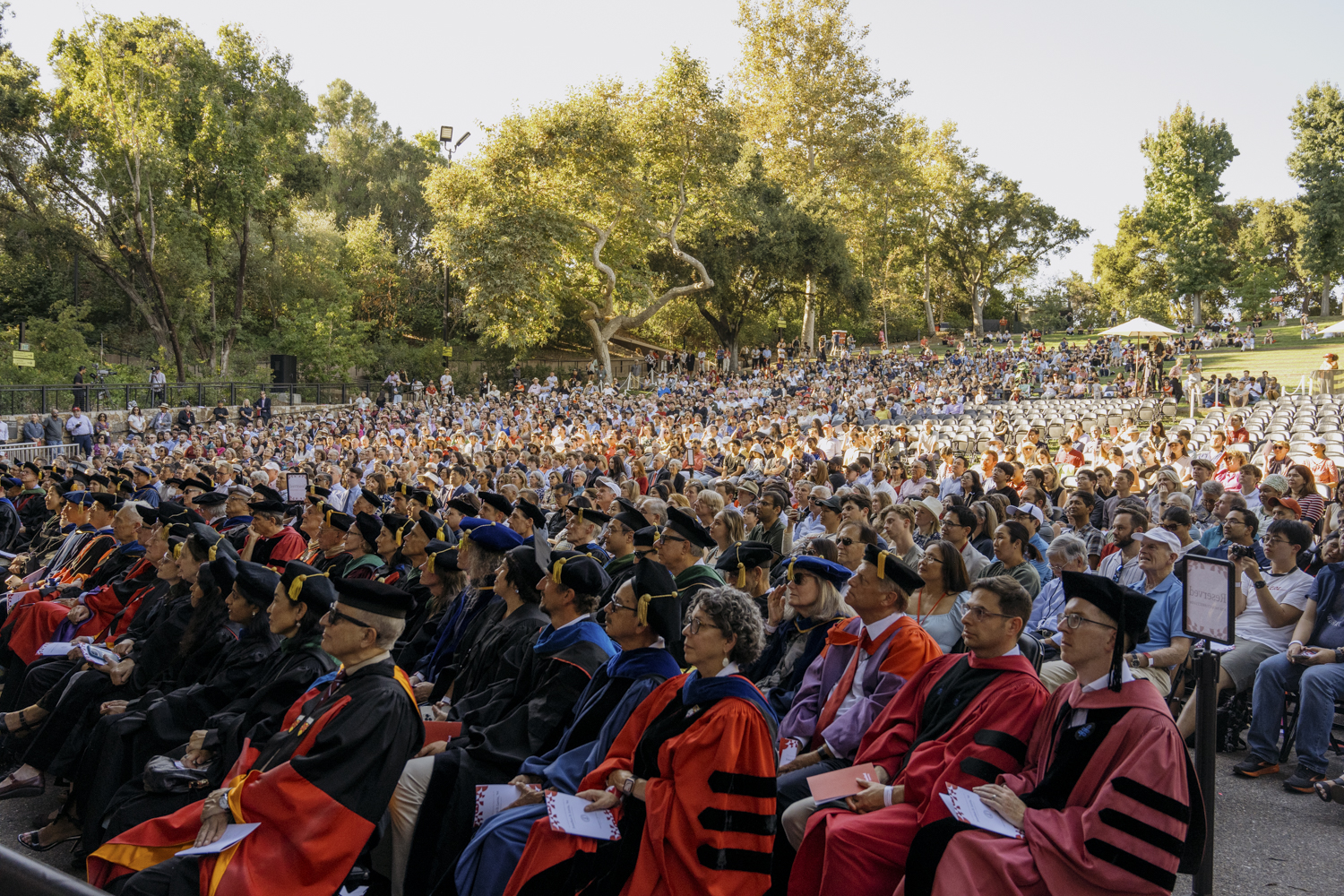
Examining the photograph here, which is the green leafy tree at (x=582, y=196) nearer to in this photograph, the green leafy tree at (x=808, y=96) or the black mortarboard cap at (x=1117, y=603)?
the green leafy tree at (x=808, y=96)

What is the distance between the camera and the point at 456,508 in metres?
8.04

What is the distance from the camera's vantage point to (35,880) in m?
1.06

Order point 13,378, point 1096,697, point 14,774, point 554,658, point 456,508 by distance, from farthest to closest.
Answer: point 13,378 → point 456,508 → point 14,774 → point 554,658 → point 1096,697

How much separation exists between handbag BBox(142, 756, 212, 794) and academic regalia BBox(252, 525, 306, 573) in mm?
2978

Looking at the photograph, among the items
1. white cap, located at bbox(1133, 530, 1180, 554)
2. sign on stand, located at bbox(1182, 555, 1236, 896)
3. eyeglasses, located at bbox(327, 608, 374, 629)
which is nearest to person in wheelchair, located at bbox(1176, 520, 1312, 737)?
white cap, located at bbox(1133, 530, 1180, 554)

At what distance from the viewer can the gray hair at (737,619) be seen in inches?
135

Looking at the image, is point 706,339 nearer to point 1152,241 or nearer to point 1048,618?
point 1152,241

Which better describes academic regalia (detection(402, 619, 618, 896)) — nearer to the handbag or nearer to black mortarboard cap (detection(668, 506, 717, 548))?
black mortarboard cap (detection(668, 506, 717, 548))

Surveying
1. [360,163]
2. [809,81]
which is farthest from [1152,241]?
[360,163]

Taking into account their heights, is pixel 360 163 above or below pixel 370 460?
above

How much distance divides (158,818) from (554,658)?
5.59 ft

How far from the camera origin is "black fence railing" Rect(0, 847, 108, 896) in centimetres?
102

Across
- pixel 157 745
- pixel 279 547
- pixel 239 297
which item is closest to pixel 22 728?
pixel 157 745

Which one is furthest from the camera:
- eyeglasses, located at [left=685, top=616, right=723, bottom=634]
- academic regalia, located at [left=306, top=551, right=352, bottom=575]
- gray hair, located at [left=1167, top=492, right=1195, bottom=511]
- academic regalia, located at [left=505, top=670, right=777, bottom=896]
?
gray hair, located at [left=1167, top=492, right=1195, bottom=511]
